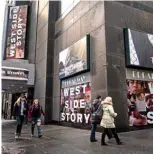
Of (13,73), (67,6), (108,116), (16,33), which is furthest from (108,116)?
(16,33)

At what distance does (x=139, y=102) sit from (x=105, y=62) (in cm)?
292

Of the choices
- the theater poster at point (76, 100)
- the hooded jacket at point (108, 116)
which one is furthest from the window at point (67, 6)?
the hooded jacket at point (108, 116)

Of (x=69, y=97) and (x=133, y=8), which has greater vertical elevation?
(x=133, y=8)

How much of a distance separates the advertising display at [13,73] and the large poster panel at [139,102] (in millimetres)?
9858

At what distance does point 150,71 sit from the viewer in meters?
12.3

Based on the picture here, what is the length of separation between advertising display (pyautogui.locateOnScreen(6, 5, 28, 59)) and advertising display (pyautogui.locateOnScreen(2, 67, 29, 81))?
13.2 ft

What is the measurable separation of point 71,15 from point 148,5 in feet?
16.9

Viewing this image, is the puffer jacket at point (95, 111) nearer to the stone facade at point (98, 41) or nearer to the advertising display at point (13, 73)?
the stone facade at point (98, 41)

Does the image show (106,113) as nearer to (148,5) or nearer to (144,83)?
(144,83)

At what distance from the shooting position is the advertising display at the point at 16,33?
21.9 meters

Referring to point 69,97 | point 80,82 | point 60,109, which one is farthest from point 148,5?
point 60,109

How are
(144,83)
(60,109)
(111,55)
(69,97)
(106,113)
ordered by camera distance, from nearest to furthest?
(106,113)
(111,55)
(144,83)
(69,97)
(60,109)

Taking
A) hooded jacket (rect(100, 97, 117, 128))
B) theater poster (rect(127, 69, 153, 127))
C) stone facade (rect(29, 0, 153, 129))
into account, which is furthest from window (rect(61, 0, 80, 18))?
hooded jacket (rect(100, 97, 117, 128))

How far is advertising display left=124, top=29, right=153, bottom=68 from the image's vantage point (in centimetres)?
1146
